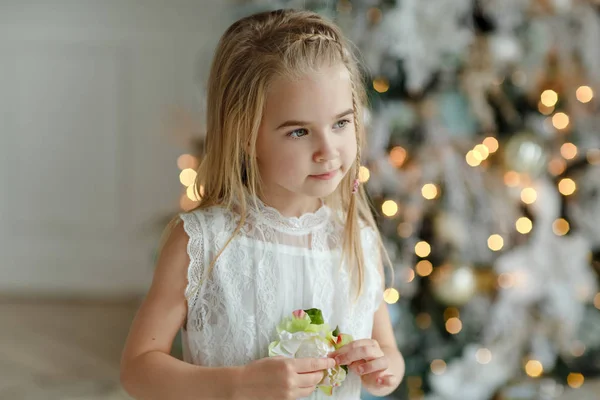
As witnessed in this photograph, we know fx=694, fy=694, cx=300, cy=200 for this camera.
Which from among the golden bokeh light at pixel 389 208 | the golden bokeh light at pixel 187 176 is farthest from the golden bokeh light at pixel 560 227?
the golden bokeh light at pixel 187 176

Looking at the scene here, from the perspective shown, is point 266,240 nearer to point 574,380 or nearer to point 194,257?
point 194,257

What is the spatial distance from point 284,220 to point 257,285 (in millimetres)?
115

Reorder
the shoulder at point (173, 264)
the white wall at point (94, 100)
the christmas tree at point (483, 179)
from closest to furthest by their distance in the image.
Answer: the shoulder at point (173, 264) → the christmas tree at point (483, 179) → the white wall at point (94, 100)

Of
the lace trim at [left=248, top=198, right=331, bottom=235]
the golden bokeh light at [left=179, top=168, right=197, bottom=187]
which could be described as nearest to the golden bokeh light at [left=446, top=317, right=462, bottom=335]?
the golden bokeh light at [left=179, top=168, right=197, bottom=187]

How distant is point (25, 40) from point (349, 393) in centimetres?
299

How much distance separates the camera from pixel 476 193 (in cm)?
210

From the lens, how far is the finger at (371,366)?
1009mm

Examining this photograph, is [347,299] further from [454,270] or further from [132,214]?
[132,214]

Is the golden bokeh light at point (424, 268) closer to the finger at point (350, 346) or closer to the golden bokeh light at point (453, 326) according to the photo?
the golden bokeh light at point (453, 326)

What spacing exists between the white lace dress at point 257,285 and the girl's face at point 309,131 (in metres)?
0.11

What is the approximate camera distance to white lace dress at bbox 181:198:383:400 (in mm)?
1062

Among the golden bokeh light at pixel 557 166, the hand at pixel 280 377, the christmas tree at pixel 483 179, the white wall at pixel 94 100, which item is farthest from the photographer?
the white wall at pixel 94 100

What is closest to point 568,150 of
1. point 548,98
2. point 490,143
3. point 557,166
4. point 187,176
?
point 557,166

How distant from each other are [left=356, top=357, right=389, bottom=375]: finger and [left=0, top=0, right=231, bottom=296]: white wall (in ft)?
8.27
